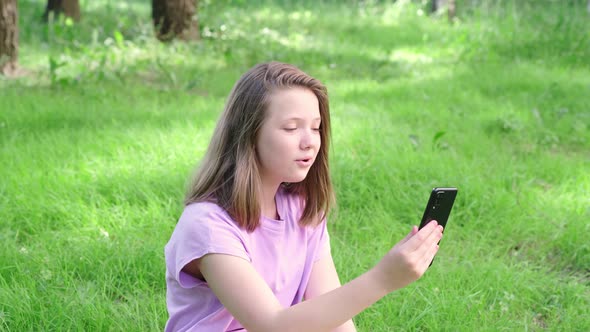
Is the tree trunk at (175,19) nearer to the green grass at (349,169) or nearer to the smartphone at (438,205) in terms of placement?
the green grass at (349,169)

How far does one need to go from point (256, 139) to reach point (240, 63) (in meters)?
4.55

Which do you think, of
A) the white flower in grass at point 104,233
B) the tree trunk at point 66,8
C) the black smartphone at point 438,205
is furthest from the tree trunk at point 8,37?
the black smartphone at point 438,205

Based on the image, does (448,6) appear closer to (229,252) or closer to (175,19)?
(175,19)

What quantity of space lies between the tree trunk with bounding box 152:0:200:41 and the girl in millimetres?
5136

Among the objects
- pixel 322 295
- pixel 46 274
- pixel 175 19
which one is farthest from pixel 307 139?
pixel 175 19

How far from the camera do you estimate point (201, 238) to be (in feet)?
5.33

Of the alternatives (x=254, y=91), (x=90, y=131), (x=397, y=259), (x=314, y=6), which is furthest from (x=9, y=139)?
(x=314, y=6)

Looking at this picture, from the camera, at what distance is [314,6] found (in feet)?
34.0

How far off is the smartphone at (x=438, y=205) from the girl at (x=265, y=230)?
0.05m

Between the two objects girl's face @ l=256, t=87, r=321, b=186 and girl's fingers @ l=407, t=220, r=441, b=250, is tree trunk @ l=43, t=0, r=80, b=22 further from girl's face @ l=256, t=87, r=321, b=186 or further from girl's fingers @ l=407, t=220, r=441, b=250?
girl's fingers @ l=407, t=220, r=441, b=250

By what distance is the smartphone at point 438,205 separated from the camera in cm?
161

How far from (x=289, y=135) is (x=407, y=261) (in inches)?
17.6

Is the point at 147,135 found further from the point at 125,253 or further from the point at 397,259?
the point at 397,259

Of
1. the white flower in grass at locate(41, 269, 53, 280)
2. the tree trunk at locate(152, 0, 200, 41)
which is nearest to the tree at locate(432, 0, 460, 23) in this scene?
the tree trunk at locate(152, 0, 200, 41)
